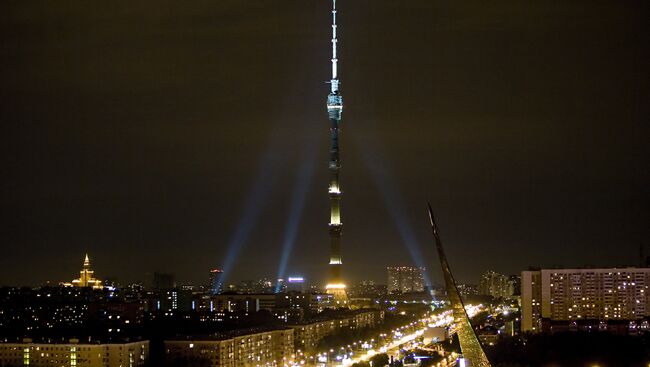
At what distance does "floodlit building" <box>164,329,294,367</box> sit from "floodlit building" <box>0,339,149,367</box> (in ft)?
4.03

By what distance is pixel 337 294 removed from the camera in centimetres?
5666

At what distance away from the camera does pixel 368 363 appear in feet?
99.1

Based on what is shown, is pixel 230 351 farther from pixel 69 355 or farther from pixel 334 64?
pixel 334 64

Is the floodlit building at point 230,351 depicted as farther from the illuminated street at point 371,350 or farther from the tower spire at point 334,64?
the tower spire at point 334,64

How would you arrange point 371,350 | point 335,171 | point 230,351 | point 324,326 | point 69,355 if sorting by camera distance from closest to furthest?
point 69,355
point 230,351
point 371,350
point 324,326
point 335,171

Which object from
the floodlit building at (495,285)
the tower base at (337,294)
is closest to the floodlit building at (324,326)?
the tower base at (337,294)

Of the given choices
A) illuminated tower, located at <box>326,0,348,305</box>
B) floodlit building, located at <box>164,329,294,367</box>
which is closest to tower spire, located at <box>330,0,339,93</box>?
illuminated tower, located at <box>326,0,348,305</box>

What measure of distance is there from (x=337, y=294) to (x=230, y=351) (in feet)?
88.5

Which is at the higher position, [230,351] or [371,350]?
[230,351]

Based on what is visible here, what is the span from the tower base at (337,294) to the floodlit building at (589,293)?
513 inches

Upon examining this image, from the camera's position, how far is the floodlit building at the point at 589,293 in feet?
146

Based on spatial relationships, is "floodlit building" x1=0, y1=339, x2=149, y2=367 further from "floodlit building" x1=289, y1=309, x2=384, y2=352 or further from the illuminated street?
"floodlit building" x1=289, y1=309, x2=384, y2=352

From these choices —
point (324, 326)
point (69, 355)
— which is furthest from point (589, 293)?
point (69, 355)

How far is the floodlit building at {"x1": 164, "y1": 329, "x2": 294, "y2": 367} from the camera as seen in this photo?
29.2 meters
